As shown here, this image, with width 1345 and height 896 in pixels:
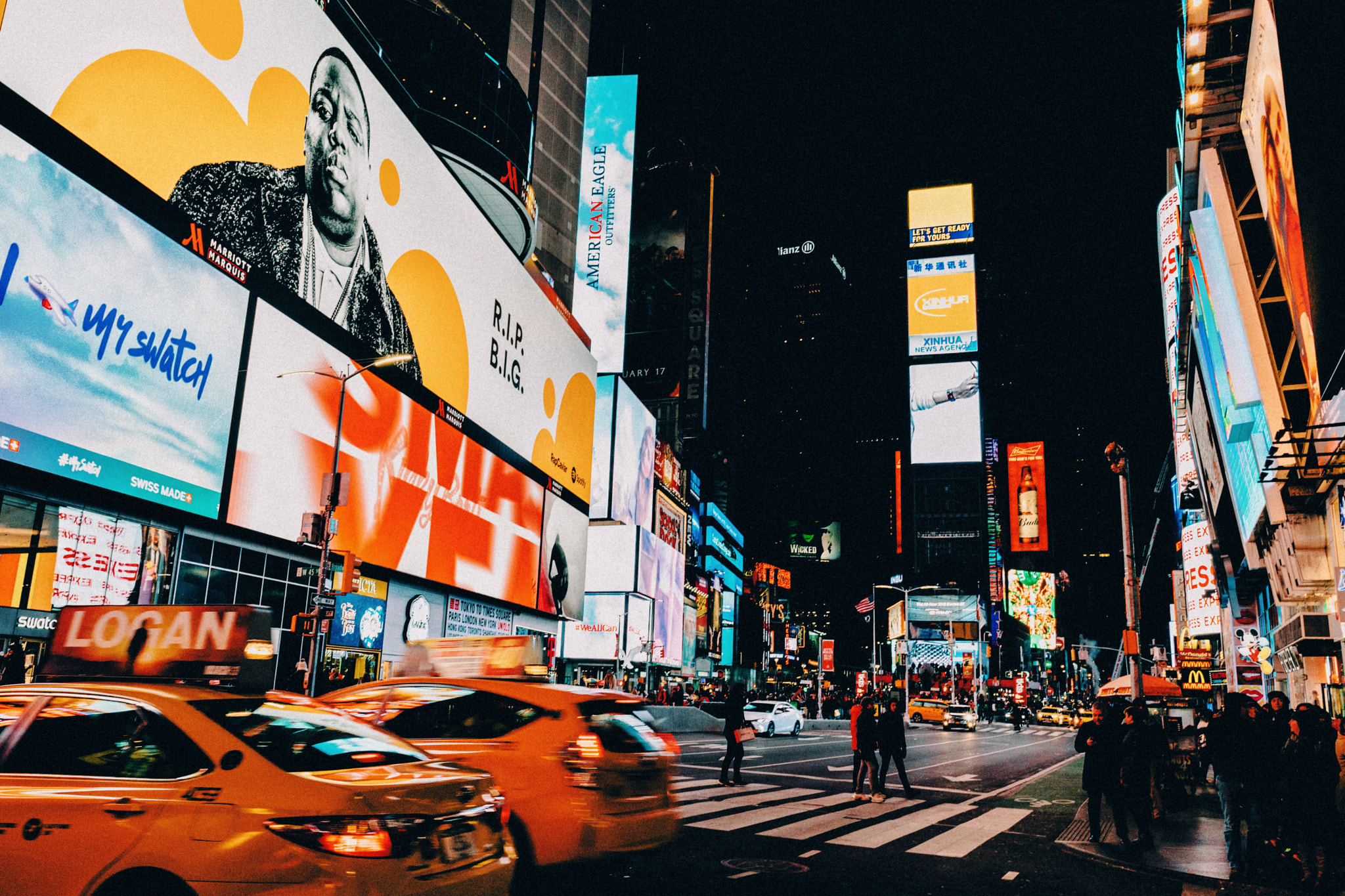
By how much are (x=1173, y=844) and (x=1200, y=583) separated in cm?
4126

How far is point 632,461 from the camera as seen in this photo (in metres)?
61.9

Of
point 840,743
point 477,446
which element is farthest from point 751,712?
point 477,446

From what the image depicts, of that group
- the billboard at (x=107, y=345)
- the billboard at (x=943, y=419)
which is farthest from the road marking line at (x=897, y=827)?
the billboard at (x=943, y=419)

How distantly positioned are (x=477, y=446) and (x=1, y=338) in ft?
66.3

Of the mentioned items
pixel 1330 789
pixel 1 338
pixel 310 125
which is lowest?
pixel 1330 789

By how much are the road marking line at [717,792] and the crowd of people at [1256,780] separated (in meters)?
5.68

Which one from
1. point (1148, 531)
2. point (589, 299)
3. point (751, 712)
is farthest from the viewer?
point (1148, 531)

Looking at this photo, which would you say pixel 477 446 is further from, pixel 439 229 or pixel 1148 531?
pixel 1148 531

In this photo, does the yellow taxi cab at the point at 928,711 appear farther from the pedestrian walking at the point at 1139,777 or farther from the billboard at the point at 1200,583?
the pedestrian walking at the point at 1139,777

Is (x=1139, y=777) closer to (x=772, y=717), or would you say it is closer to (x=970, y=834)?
(x=970, y=834)

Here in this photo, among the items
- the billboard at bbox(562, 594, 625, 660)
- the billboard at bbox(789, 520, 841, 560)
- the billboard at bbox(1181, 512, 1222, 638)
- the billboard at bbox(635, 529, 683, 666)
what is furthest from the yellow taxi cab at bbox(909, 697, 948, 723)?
the billboard at bbox(789, 520, 841, 560)

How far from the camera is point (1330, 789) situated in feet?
31.2

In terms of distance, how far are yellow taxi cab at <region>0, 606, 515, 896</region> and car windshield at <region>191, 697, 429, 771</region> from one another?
1 cm

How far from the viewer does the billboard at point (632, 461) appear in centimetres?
5894
